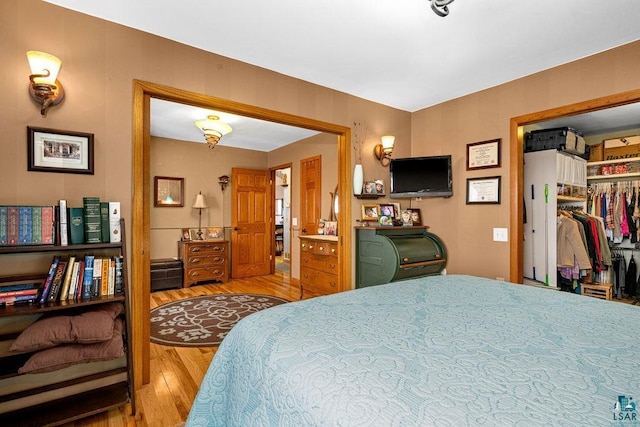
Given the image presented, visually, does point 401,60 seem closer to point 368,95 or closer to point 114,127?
point 368,95

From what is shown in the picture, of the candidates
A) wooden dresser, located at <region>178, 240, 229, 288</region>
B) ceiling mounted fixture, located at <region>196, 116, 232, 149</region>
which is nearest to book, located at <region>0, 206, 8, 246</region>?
ceiling mounted fixture, located at <region>196, 116, 232, 149</region>

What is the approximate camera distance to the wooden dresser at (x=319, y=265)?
3619 mm

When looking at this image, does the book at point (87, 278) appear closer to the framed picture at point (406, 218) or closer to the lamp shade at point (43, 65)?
the lamp shade at point (43, 65)

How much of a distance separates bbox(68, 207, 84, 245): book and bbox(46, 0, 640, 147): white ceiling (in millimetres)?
1312

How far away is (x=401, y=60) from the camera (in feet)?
8.59

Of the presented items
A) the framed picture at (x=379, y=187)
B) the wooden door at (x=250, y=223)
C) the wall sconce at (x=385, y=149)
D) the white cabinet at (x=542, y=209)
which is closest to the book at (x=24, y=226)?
the framed picture at (x=379, y=187)

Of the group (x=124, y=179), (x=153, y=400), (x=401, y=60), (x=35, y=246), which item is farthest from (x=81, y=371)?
(x=401, y=60)

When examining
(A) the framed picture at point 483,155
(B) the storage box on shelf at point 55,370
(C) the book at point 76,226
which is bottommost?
(B) the storage box on shelf at point 55,370

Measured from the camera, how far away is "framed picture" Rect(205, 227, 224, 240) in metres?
5.74

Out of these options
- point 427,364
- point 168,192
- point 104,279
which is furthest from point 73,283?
point 168,192

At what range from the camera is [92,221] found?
6.15 ft

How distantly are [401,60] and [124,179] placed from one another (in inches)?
92.4

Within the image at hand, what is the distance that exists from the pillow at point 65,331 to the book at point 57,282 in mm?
116

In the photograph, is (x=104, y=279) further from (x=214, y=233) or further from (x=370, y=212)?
(x=214, y=233)
